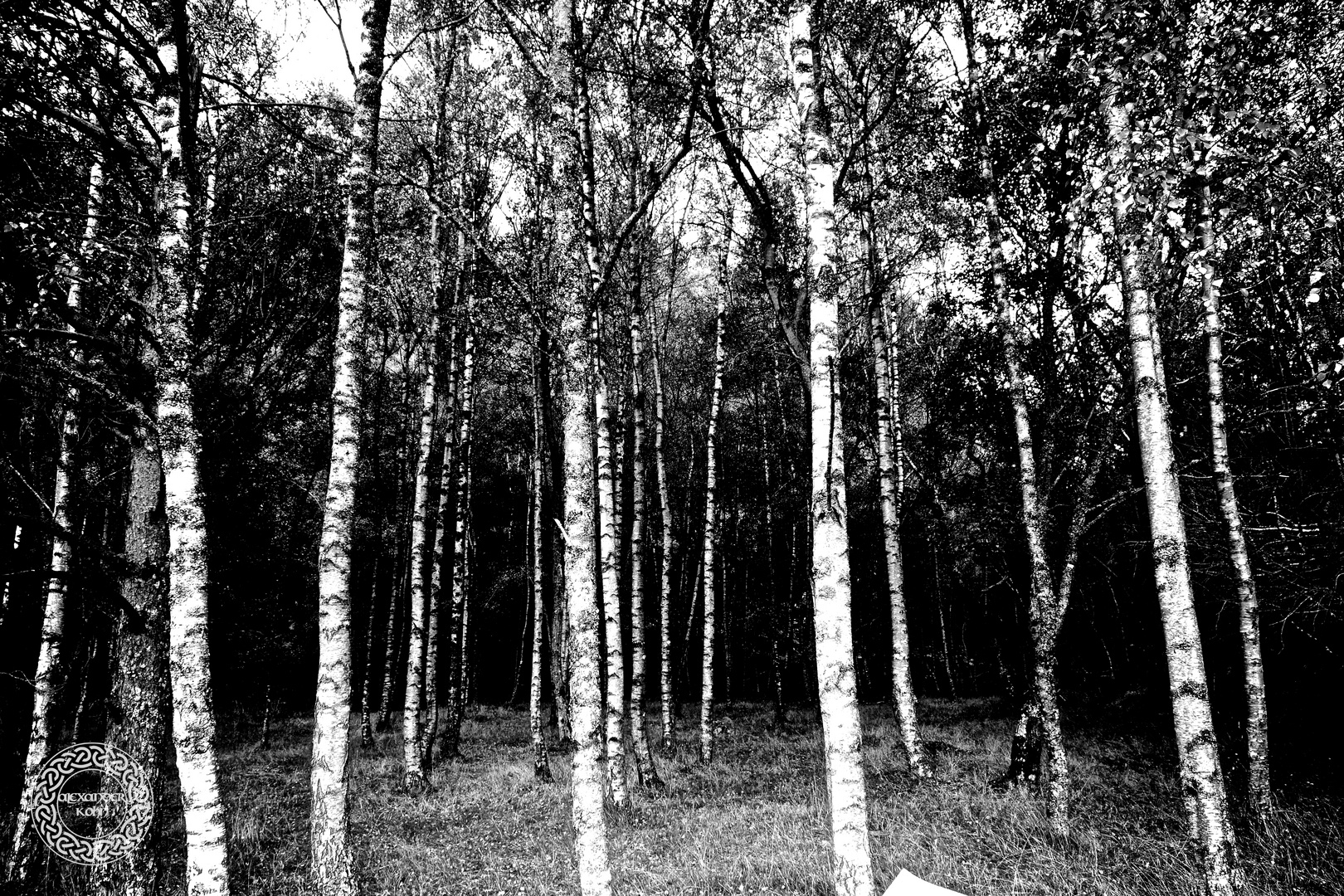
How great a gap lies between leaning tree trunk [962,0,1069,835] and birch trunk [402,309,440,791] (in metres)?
8.59

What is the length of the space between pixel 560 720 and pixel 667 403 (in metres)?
15.8

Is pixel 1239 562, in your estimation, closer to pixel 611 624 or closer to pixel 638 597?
pixel 611 624

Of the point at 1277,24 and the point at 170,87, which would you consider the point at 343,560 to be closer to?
the point at 170,87

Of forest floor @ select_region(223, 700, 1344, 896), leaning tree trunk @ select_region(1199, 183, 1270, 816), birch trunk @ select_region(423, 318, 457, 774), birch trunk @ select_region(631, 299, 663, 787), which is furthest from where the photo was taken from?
birch trunk @ select_region(423, 318, 457, 774)

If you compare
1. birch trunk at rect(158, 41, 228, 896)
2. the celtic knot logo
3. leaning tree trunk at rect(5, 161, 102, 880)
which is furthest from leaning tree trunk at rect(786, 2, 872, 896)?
leaning tree trunk at rect(5, 161, 102, 880)

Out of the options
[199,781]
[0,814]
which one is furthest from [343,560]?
[0,814]

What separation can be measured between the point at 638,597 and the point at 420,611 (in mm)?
4146

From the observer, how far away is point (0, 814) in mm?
8078

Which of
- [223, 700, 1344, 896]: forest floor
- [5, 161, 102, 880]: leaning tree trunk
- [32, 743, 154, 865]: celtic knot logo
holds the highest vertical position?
[5, 161, 102, 880]: leaning tree trunk

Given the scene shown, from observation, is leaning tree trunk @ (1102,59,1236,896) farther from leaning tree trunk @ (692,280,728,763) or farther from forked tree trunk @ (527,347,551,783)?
forked tree trunk @ (527,347,551,783)

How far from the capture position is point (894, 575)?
12.2 m

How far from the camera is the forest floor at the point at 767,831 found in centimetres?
622

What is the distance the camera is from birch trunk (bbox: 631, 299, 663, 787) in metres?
11.1

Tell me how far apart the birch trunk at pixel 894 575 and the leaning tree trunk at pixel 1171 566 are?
240 inches
